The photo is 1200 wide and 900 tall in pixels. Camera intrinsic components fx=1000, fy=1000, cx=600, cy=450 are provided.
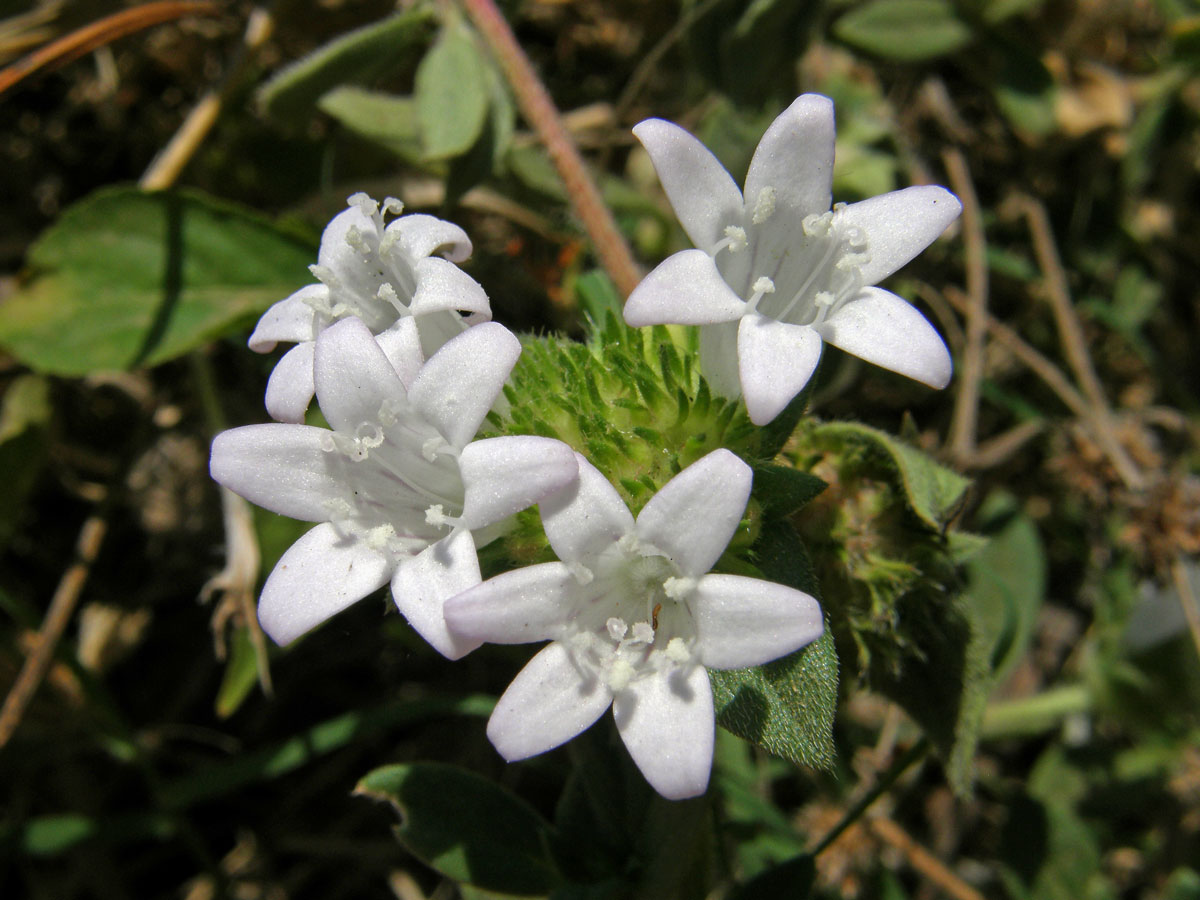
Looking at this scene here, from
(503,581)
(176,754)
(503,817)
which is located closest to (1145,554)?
(503,817)

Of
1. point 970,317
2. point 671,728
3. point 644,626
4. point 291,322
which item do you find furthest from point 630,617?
point 970,317

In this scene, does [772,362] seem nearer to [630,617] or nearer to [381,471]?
[630,617]

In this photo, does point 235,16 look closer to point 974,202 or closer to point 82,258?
point 82,258

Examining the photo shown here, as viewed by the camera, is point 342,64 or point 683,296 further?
point 342,64

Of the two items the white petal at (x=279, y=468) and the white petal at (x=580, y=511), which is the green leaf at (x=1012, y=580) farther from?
the white petal at (x=279, y=468)

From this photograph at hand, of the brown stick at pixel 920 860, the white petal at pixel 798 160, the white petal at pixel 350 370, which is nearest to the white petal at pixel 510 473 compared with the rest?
the white petal at pixel 350 370

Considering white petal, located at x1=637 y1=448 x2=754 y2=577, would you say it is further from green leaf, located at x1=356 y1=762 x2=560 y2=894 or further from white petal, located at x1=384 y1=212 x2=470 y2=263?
green leaf, located at x1=356 y1=762 x2=560 y2=894
